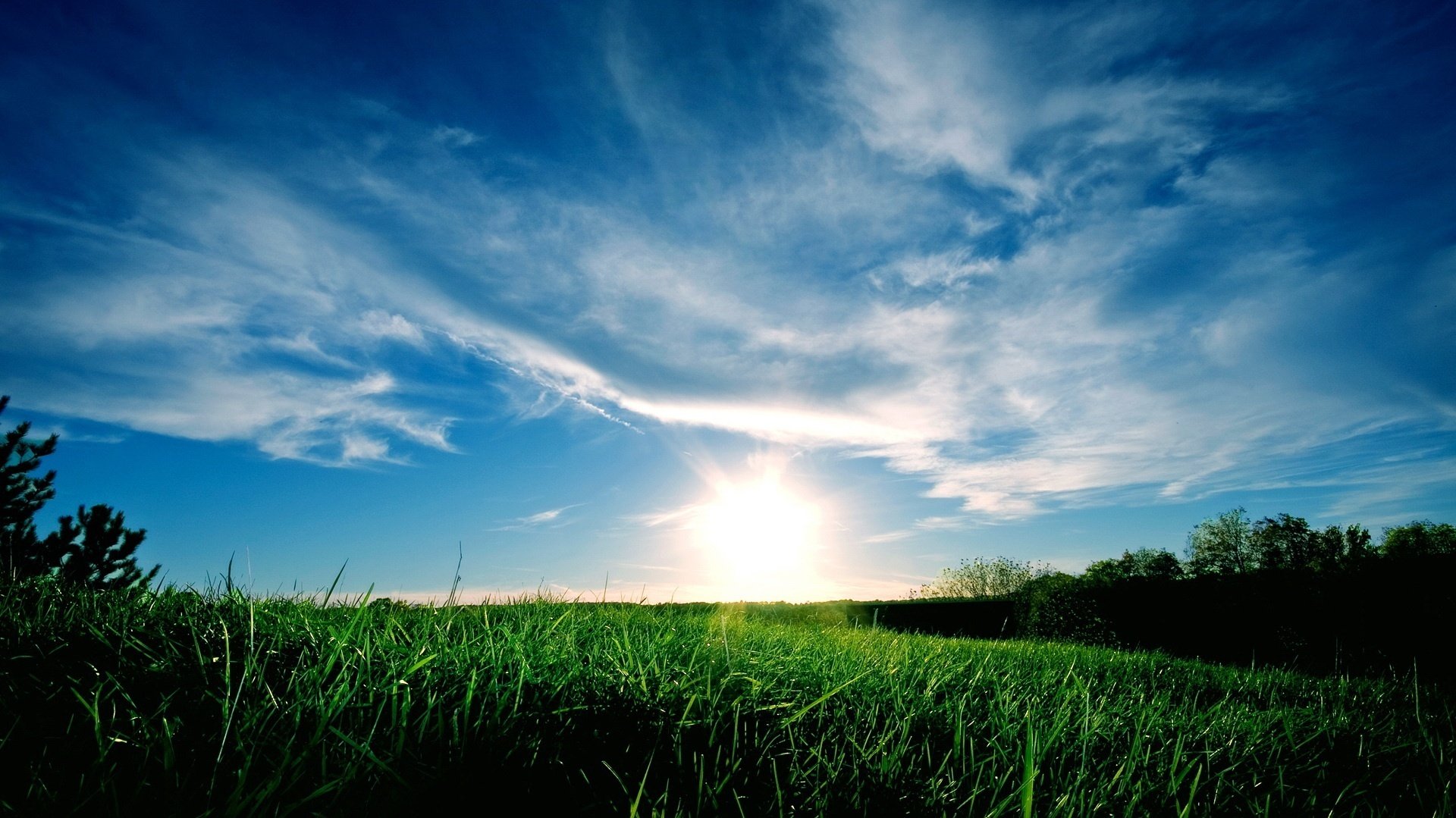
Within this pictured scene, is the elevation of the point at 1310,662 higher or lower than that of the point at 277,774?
lower

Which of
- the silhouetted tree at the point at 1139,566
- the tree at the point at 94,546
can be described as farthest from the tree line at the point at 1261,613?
the silhouetted tree at the point at 1139,566

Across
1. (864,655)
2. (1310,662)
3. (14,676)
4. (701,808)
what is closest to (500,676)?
(701,808)

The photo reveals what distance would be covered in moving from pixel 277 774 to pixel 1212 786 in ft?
9.48

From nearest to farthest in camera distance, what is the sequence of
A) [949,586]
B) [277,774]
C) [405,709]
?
[277,774] → [405,709] → [949,586]

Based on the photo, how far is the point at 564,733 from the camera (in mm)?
1846

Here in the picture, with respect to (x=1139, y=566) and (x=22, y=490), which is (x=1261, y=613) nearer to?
(x=22, y=490)

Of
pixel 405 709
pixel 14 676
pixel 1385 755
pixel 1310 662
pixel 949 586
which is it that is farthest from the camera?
pixel 949 586

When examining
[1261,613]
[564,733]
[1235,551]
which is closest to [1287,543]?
[1235,551]

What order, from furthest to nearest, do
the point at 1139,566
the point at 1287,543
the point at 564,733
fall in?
the point at 1139,566, the point at 1287,543, the point at 564,733

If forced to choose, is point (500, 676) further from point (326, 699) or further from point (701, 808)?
point (701, 808)

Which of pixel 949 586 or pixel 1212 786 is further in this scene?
pixel 949 586

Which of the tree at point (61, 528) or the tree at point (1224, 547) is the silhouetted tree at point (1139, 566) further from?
the tree at point (61, 528)

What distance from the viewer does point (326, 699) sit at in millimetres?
1730

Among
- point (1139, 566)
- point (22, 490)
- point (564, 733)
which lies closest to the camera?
point (564, 733)
